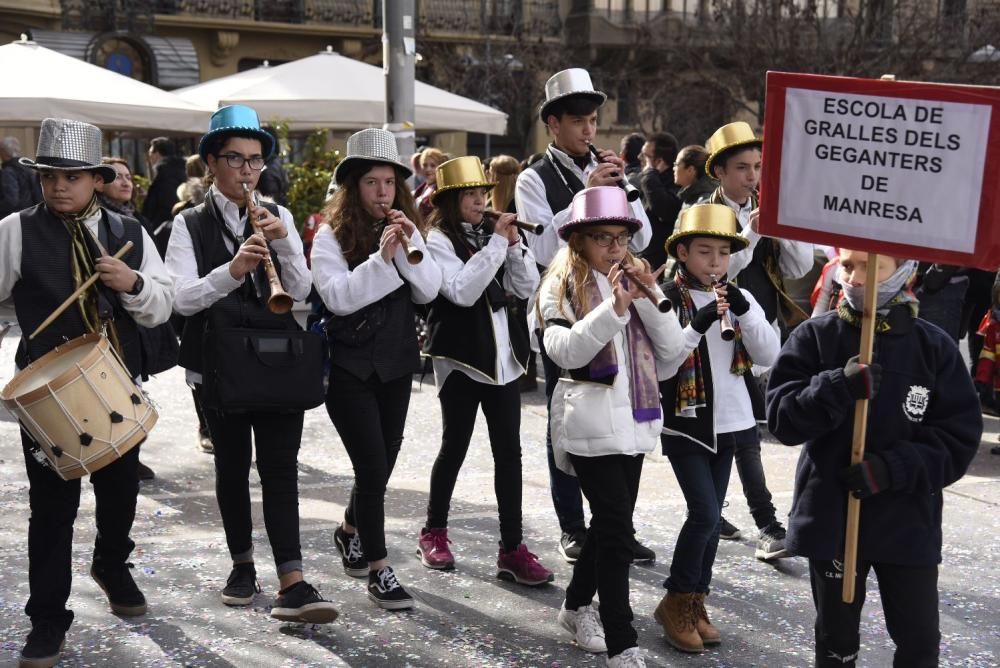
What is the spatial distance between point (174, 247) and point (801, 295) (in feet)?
21.4

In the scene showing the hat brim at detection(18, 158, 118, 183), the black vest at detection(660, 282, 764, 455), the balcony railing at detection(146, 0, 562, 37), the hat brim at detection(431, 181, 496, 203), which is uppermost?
the balcony railing at detection(146, 0, 562, 37)

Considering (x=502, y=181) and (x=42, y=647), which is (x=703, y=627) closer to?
(x=42, y=647)

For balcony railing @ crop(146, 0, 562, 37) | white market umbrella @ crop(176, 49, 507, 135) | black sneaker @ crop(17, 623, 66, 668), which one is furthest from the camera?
balcony railing @ crop(146, 0, 562, 37)

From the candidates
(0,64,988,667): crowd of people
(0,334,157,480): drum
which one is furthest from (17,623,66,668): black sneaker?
(0,334,157,480): drum

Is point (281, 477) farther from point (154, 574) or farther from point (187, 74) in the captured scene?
point (187, 74)

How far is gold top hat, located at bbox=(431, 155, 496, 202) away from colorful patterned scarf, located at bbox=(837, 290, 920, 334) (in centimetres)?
207

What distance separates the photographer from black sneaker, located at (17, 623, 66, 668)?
4613mm

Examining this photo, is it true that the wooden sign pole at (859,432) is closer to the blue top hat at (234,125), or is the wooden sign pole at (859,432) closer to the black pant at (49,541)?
the blue top hat at (234,125)

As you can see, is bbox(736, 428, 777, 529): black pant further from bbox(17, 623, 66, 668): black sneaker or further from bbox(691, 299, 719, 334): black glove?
bbox(17, 623, 66, 668): black sneaker

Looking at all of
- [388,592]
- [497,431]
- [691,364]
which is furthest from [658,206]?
[388,592]

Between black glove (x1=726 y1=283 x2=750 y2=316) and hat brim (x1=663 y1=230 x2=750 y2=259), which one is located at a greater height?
hat brim (x1=663 y1=230 x2=750 y2=259)

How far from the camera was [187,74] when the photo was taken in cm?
3197

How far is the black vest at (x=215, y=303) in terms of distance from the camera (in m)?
5.01

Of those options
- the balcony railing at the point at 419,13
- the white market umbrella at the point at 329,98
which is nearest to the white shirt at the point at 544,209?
the white market umbrella at the point at 329,98
